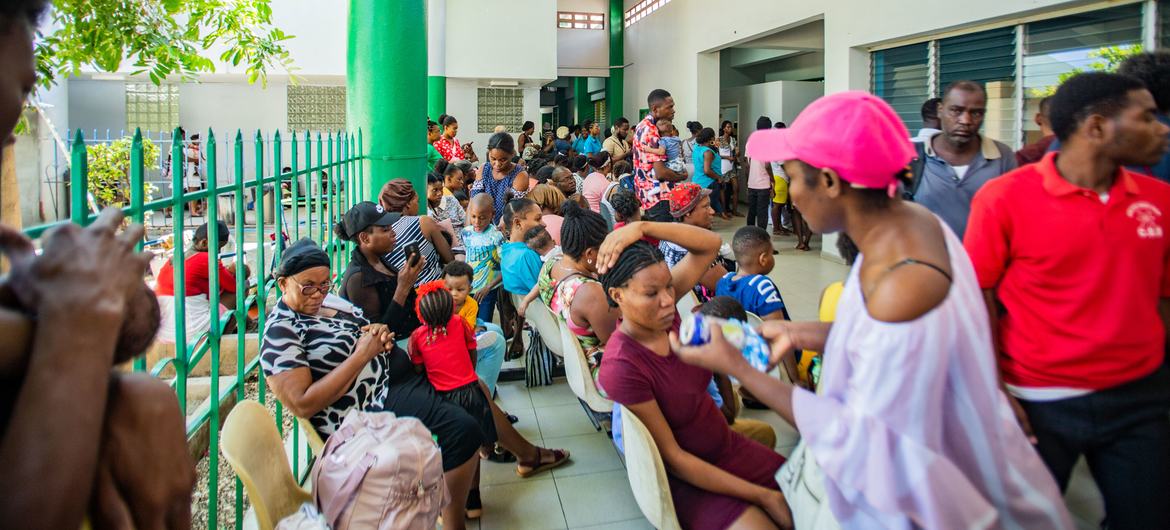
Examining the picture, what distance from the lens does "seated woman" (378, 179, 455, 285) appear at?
4.55m

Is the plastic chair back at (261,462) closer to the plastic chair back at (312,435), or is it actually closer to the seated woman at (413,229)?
the plastic chair back at (312,435)

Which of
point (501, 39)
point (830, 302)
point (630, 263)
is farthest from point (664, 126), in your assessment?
point (501, 39)

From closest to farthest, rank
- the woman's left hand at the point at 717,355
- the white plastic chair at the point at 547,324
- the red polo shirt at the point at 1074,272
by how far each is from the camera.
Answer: the woman's left hand at the point at 717,355 → the red polo shirt at the point at 1074,272 → the white plastic chair at the point at 547,324

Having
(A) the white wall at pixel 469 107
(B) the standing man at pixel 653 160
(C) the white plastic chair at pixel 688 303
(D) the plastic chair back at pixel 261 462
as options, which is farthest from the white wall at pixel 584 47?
(D) the plastic chair back at pixel 261 462

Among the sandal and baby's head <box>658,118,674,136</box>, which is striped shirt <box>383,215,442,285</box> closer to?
the sandal

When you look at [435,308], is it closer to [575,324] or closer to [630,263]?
[575,324]

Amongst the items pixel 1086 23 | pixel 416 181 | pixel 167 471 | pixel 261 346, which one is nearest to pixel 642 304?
pixel 261 346

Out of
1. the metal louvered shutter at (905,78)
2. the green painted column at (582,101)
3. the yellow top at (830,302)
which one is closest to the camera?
the yellow top at (830,302)

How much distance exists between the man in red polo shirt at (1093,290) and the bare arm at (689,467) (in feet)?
2.54

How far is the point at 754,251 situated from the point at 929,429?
274 centimetres

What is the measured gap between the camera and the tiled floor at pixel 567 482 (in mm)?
3201

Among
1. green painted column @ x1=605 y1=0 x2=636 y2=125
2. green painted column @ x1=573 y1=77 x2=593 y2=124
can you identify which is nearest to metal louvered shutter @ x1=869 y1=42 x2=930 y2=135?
green painted column @ x1=605 y1=0 x2=636 y2=125

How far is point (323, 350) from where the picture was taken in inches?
106

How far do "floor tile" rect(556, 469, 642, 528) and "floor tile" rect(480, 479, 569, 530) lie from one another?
5cm
